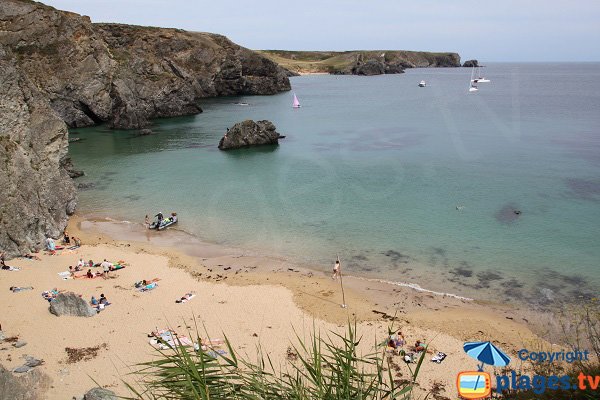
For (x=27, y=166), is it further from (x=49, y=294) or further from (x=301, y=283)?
(x=301, y=283)

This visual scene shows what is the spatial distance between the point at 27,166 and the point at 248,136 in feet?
128

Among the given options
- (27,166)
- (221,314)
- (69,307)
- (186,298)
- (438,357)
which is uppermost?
(27,166)

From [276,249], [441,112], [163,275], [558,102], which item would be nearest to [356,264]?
[276,249]

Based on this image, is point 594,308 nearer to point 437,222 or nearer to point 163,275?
point 437,222

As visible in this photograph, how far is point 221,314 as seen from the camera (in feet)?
79.5

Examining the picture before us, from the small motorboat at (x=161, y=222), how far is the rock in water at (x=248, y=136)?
31.2m

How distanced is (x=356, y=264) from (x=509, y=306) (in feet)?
32.4

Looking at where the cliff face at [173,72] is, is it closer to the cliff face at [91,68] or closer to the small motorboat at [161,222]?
the cliff face at [91,68]

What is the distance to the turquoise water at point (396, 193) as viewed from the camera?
30953 mm

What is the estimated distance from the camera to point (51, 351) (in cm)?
2016

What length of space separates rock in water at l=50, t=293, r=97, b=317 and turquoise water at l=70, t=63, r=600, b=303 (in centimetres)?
1375

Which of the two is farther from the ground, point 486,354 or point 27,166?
point 27,166

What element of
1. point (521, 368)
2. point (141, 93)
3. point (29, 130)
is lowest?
point (521, 368)

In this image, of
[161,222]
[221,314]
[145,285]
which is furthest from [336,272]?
[161,222]
